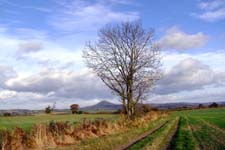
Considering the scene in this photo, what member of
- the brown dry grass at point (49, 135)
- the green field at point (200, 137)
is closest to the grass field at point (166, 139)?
the green field at point (200, 137)

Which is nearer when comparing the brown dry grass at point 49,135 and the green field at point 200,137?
the brown dry grass at point 49,135

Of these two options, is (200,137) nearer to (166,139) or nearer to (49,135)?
(166,139)

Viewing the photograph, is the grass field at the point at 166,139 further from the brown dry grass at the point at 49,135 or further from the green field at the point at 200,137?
the brown dry grass at the point at 49,135

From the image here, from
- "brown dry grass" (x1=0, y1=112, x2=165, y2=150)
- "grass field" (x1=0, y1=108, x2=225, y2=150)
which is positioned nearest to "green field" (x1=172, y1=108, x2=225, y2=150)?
"grass field" (x1=0, y1=108, x2=225, y2=150)

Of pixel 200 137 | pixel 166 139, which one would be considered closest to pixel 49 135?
pixel 166 139

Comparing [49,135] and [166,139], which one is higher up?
[49,135]

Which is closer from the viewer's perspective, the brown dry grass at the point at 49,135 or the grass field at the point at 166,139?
the brown dry grass at the point at 49,135

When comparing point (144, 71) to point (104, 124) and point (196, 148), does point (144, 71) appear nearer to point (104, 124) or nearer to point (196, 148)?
point (104, 124)

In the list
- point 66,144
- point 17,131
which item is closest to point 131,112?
point 66,144

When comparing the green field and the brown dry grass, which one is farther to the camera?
the green field

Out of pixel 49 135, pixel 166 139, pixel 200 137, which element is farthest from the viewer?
pixel 200 137

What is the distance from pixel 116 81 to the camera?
5591 cm

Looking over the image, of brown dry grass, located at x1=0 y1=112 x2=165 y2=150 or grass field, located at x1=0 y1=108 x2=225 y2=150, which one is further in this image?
grass field, located at x1=0 y1=108 x2=225 y2=150

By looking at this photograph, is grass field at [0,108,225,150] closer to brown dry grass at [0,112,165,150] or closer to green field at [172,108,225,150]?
green field at [172,108,225,150]
